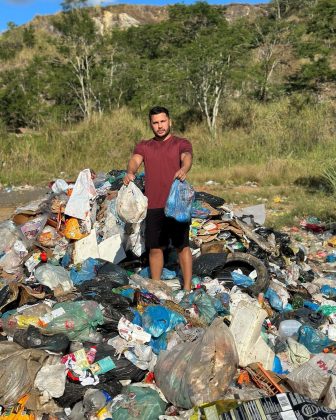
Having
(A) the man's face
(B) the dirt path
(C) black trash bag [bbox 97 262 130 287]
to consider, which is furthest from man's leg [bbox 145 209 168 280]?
(B) the dirt path

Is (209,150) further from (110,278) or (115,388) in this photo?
(115,388)

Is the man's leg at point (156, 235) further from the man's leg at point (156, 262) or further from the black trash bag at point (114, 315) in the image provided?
the black trash bag at point (114, 315)

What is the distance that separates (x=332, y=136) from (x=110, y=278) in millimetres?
9457

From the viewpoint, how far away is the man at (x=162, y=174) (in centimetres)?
383

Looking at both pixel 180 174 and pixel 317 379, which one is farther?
pixel 180 174

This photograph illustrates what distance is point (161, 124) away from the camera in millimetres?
3812

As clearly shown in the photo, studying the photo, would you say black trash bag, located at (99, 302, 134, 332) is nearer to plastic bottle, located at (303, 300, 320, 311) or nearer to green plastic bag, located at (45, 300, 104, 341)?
green plastic bag, located at (45, 300, 104, 341)

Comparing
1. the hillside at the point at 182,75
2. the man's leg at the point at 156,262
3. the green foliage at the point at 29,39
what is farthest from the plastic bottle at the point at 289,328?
the green foliage at the point at 29,39

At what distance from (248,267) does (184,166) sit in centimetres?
152

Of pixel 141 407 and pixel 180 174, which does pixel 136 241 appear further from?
pixel 141 407

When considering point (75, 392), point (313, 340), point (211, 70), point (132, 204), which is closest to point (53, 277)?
point (132, 204)

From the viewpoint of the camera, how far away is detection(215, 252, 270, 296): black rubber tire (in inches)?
174

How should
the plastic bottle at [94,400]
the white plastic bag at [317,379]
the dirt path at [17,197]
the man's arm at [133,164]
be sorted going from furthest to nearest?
the dirt path at [17,197] → the man's arm at [133,164] → the plastic bottle at [94,400] → the white plastic bag at [317,379]

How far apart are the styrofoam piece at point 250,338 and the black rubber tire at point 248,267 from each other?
3.06 feet
